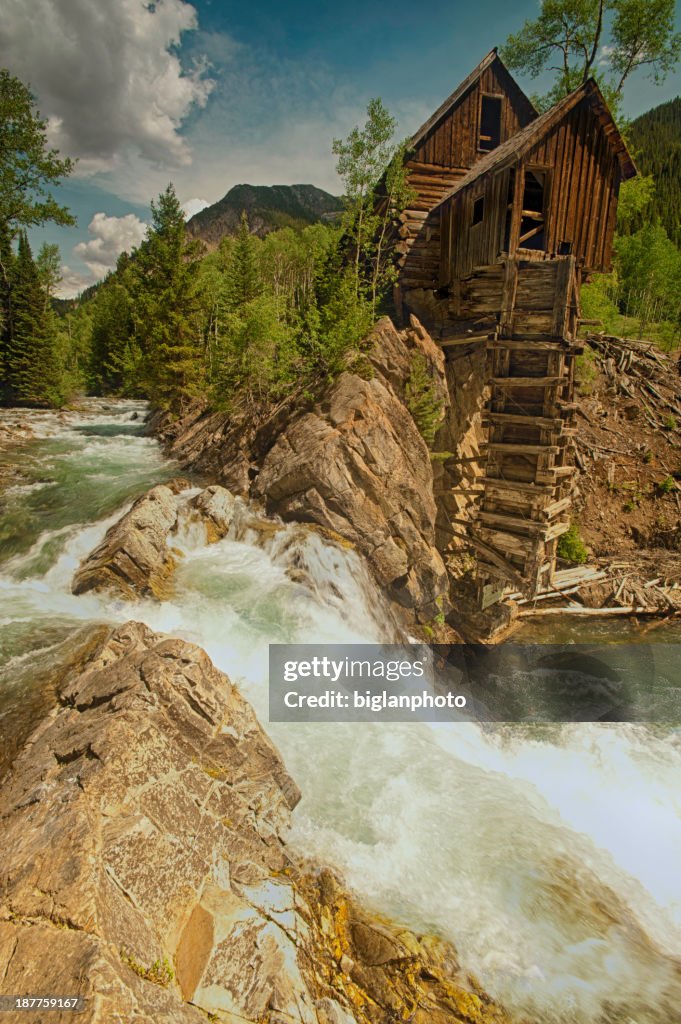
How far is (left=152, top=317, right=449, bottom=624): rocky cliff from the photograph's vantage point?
14.0m

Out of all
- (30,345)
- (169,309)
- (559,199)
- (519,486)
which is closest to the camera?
(519,486)

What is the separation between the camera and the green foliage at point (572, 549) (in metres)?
18.4

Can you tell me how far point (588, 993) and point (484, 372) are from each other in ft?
57.9

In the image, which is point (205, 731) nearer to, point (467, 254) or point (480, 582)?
point (480, 582)

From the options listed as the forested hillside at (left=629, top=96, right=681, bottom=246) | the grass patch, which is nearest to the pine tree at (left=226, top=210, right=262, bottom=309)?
the grass patch

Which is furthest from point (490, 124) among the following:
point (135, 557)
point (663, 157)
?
point (663, 157)

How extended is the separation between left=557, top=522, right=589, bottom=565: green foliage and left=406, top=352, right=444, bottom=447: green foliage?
7166 millimetres

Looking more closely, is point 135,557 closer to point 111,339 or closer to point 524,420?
point 524,420

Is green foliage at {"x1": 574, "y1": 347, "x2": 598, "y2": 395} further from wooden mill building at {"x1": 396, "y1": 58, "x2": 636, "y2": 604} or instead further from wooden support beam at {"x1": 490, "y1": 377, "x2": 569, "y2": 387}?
wooden support beam at {"x1": 490, "y1": 377, "x2": 569, "y2": 387}

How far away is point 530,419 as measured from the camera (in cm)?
1531

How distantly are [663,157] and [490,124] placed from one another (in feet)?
343

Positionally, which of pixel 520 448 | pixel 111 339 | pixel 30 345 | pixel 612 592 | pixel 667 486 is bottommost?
pixel 612 592

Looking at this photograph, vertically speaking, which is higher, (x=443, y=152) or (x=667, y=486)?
(x=443, y=152)

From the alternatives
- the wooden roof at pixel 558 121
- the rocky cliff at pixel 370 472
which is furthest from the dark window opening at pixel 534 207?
the rocky cliff at pixel 370 472
